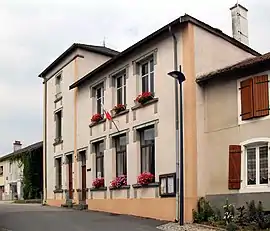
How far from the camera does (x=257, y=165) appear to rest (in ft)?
54.3

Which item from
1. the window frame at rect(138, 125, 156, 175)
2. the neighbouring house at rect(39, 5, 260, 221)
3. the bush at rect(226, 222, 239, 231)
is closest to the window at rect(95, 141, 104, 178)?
the neighbouring house at rect(39, 5, 260, 221)

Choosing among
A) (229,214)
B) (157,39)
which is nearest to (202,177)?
(229,214)

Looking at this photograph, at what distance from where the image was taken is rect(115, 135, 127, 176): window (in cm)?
2295

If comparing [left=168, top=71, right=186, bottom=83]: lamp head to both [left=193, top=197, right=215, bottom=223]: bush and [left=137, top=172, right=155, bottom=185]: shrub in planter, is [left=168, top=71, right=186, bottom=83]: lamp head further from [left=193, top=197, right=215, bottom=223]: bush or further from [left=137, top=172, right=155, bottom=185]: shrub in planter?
[left=137, top=172, right=155, bottom=185]: shrub in planter

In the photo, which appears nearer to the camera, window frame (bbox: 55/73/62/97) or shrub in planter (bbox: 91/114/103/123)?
shrub in planter (bbox: 91/114/103/123)

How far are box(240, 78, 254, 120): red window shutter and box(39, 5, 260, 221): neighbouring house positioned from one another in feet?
6.32

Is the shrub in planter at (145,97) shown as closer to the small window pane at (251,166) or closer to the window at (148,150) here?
the window at (148,150)

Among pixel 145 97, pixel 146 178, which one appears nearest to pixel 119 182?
pixel 146 178

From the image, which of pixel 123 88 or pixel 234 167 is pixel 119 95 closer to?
pixel 123 88

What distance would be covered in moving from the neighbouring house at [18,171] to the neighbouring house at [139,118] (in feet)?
30.0

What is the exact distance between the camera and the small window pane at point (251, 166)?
1666 cm

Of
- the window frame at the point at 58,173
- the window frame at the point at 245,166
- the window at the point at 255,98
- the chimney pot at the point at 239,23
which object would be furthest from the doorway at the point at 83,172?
the window at the point at 255,98

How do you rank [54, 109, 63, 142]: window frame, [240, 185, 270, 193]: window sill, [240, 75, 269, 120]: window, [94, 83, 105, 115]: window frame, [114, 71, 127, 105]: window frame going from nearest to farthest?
[240, 185, 270, 193]: window sill
[240, 75, 269, 120]: window
[114, 71, 127, 105]: window frame
[94, 83, 105, 115]: window frame
[54, 109, 63, 142]: window frame

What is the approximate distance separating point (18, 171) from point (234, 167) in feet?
107
